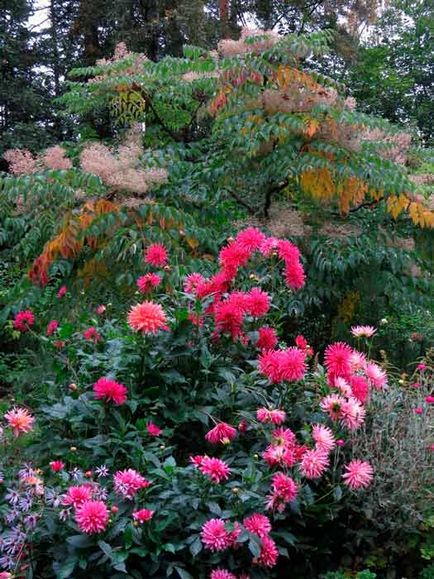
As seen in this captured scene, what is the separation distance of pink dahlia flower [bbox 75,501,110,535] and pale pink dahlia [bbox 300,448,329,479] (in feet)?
1.99

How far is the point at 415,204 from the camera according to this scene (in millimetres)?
4000

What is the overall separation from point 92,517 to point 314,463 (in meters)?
0.67

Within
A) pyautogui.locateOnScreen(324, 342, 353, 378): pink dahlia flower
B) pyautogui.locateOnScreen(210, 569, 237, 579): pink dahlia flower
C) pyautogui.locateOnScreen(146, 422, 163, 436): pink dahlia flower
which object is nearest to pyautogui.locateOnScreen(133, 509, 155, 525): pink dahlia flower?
pyautogui.locateOnScreen(210, 569, 237, 579): pink dahlia flower

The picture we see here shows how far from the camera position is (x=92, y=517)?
171cm

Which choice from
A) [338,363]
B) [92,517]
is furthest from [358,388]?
[92,517]

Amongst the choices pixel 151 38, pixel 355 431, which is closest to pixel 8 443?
pixel 355 431

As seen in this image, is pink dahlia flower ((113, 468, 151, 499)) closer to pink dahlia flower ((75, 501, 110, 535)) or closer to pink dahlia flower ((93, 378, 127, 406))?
pink dahlia flower ((75, 501, 110, 535))

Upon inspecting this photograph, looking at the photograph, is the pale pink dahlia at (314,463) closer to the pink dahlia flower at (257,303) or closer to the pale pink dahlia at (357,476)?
the pale pink dahlia at (357,476)

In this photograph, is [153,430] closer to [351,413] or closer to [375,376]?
[351,413]

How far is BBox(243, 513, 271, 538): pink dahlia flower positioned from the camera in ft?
5.97

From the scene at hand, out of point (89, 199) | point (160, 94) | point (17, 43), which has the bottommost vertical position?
point (17, 43)

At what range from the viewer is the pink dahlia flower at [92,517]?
1710mm

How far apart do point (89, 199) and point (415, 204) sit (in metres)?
2.02

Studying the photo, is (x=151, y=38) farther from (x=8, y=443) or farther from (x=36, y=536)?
(x=36, y=536)
